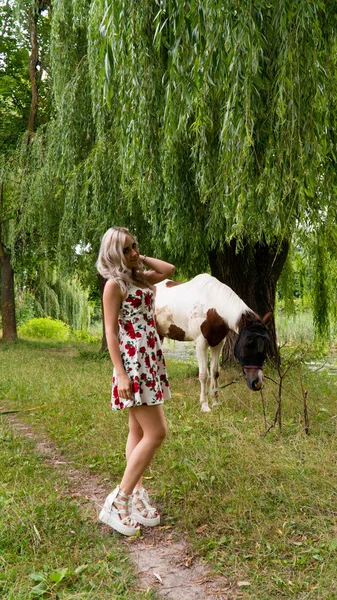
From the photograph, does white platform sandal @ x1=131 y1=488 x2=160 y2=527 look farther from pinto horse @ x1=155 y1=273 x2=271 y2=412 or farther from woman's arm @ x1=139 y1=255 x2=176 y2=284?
pinto horse @ x1=155 y1=273 x2=271 y2=412

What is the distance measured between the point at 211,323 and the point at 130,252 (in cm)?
299

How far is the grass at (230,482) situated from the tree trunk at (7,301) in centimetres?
879

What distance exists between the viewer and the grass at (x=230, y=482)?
275 centimetres

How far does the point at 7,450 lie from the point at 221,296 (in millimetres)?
2735

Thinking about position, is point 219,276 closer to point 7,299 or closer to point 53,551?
point 53,551

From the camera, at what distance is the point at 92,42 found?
18.6 feet

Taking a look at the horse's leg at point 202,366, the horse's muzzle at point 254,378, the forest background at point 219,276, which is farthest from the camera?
the horse's leg at point 202,366

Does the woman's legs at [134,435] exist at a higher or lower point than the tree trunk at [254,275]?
lower

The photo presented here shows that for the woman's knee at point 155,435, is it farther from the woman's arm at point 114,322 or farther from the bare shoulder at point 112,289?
the bare shoulder at point 112,289

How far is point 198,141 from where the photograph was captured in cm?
472

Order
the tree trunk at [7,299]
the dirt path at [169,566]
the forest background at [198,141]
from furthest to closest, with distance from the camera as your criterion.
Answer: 1. the tree trunk at [7,299]
2. the forest background at [198,141]
3. the dirt path at [169,566]

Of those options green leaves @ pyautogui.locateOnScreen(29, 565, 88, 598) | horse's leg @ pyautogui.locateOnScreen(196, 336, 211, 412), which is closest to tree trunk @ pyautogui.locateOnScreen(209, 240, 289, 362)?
→ horse's leg @ pyautogui.locateOnScreen(196, 336, 211, 412)

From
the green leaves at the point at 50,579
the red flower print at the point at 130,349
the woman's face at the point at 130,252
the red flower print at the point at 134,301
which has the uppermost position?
the woman's face at the point at 130,252

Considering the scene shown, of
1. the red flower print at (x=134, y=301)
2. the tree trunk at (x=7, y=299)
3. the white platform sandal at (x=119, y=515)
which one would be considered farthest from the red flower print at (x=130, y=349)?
the tree trunk at (x=7, y=299)
